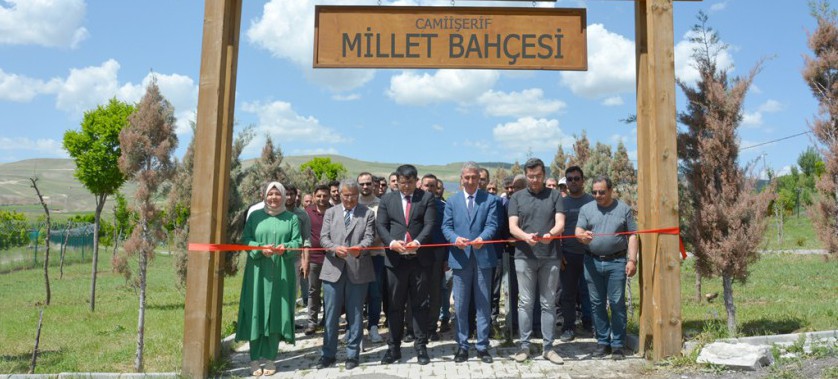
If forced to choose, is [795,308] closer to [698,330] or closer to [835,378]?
[698,330]

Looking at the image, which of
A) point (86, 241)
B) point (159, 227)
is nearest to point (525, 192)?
point (159, 227)

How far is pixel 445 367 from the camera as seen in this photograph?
19.7 ft

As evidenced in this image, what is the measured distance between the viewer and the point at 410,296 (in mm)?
6301

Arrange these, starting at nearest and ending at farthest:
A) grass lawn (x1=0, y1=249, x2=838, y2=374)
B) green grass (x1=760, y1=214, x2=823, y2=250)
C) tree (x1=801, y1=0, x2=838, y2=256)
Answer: grass lawn (x1=0, y1=249, x2=838, y2=374) → tree (x1=801, y1=0, x2=838, y2=256) → green grass (x1=760, y1=214, x2=823, y2=250)

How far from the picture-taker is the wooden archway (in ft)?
18.9

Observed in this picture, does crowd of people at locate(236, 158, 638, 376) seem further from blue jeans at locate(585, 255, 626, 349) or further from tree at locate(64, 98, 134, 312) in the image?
tree at locate(64, 98, 134, 312)

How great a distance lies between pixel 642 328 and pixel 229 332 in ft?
17.3

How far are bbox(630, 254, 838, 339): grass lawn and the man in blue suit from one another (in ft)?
7.53

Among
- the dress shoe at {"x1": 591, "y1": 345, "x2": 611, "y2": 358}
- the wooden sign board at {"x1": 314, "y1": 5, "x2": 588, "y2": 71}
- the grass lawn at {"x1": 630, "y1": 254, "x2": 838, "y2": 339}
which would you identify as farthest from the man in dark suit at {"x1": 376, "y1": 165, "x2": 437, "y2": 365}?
the grass lawn at {"x1": 630, "y1": 254, "x2": 838, "y2": 339}

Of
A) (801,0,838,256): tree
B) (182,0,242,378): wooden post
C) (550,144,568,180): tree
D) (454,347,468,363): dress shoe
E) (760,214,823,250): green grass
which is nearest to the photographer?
→ (182,0,242,378): wooden post

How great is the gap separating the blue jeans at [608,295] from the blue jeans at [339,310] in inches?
96.6

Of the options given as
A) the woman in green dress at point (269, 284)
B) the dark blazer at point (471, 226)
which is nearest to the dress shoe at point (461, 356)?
the dark blazer at point (471, 226)

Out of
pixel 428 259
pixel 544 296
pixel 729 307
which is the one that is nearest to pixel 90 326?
pixel 428 259

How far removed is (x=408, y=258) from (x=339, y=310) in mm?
913
